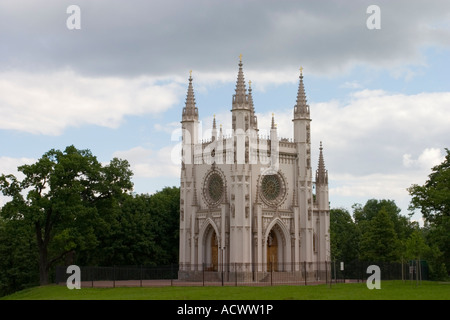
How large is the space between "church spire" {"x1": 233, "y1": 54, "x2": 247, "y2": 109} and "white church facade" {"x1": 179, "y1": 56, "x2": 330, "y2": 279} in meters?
0.09

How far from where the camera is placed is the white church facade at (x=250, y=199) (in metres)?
54.2

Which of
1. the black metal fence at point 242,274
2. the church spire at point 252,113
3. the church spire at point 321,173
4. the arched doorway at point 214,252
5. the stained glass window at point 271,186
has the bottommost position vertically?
the black metal fence at point 242,274

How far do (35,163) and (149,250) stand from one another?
1659 centimetres

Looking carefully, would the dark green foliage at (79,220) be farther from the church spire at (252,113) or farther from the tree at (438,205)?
the tree at (438,205)

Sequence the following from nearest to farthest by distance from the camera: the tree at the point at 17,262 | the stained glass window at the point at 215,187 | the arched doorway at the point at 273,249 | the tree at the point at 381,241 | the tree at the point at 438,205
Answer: the tree at the point at 438,205
the stained glass window at the point at 215,187
the arched doorway at the point at 273,249
the tree at the point at 17,262
the tree at the point at 381,241

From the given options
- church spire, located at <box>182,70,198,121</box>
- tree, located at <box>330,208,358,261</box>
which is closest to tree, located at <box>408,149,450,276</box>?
church spire, located at <box>182,70,198,121</box>

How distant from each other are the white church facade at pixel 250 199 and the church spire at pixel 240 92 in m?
0.09

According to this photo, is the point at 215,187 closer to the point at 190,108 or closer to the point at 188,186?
the point at 188,186

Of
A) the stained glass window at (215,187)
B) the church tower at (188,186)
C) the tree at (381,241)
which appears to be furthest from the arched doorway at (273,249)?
the tree at (381,241)

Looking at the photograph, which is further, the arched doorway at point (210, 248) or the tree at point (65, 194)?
the arched doorway at point (210, 248)

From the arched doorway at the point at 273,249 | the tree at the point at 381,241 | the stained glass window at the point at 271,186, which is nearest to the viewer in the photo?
the stained glass window at the point at 271,186

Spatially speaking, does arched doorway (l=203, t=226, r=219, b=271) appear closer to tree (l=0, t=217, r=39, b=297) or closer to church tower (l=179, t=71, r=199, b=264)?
church tower (l=179, t=71, r=199, b=264)

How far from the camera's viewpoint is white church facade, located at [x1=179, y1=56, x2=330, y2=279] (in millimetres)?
54219
